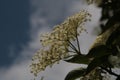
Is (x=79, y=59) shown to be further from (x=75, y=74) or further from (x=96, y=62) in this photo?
(x=96, y=62)

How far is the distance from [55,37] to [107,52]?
2018 mm

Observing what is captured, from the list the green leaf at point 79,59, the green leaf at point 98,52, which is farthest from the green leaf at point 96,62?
the green leaf at point 79,59

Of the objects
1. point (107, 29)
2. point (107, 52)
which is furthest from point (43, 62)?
point (107, 29)

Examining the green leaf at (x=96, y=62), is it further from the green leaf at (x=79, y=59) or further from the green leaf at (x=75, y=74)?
the green leaf at (x=75, y=74)

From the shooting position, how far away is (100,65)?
8039mm

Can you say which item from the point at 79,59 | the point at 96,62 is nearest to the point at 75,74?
the point at 79,59

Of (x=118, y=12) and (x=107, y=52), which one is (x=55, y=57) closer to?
(x=107, y=52)

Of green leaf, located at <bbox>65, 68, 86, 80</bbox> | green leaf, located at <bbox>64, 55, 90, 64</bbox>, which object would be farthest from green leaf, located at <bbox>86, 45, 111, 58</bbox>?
green leaf, located at <bbox>65, 68, 86, 80</bbox>

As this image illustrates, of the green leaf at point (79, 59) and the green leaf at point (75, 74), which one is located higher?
the green leaf at point (79, 59)

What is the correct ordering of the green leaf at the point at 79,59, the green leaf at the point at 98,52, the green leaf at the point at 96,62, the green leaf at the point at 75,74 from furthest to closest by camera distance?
the green leaf at the point at 75,74, the green leaf at the point at 79,59, the green leaf at the point at 96,62, the green leaf at the point at 98,52

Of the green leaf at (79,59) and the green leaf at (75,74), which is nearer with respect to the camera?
the green leaf at (79,59)

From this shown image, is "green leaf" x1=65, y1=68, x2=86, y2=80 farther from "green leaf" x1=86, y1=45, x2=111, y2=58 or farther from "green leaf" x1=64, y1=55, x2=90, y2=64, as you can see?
"green leaf" x1=86, y1=45, x2=111, y2=58

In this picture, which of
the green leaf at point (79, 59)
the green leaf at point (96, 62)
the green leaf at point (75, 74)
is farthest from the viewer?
the green leaf at point (75, 74)

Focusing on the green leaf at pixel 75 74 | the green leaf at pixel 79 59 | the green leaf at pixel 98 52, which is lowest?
the green leaf at pixel 75 74
